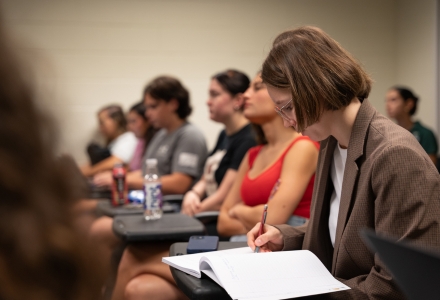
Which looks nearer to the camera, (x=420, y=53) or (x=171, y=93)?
(x=171, y=93)

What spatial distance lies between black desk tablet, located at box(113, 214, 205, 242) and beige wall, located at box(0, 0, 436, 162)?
2.81 metres

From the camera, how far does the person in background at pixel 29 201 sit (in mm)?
294

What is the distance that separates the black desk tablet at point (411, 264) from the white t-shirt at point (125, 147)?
12.5ft

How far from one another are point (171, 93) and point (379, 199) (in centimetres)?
240

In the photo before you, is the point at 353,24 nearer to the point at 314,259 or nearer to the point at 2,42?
the point at 314,259

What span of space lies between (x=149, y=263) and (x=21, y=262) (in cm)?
186

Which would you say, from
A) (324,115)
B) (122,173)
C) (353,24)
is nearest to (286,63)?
(324,115)

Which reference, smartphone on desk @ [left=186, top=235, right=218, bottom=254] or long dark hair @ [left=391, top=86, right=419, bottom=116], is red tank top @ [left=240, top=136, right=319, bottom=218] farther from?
long dark hair @ [left=391, top=86, right=419, bottom=116]

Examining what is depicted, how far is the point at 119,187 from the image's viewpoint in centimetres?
274

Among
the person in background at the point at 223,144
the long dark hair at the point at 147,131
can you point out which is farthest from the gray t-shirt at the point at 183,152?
the long dark hair at the point at 147,131

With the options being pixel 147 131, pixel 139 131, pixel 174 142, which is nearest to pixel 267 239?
pixel 174 142

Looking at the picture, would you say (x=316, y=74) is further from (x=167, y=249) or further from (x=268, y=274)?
(x=167, y=249)

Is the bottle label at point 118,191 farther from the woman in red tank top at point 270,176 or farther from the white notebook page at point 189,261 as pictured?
the white notebook page at point 189,261

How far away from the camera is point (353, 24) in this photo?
5195 millimetres
